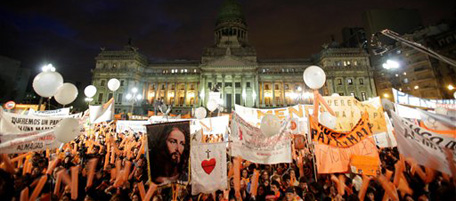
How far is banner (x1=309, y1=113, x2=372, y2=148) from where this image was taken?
5199 mm

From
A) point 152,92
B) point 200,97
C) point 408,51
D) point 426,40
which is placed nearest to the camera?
point 426,40

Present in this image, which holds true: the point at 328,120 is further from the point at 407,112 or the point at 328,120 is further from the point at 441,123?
the point at 441,123

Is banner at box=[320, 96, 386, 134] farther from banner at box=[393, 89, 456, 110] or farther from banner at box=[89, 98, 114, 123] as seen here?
banner at box=[89, 98, 114, 123]

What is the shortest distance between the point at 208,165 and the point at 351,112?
7.11 meters

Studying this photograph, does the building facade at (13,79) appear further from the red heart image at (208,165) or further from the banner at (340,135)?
the banner at (340,135)

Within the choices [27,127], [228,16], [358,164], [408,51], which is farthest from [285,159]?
[228,16]

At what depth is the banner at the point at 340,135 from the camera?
5199mm

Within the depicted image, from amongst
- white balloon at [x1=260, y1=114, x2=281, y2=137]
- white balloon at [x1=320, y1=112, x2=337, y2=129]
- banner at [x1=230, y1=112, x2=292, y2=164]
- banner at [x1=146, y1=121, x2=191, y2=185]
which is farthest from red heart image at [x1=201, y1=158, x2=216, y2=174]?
white balloon at [x1=320, y1=112, x2=337, y2=129]

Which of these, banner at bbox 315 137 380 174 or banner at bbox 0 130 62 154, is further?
banner at bbox 315 137 380 174

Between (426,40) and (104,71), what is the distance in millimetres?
73137

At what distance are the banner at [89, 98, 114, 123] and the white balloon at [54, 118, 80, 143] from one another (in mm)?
3720

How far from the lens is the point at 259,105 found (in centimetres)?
4556

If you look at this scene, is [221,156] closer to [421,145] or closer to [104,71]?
[421,145]

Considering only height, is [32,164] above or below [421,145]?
below
